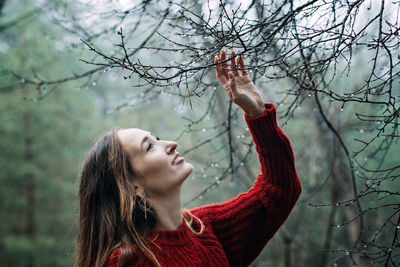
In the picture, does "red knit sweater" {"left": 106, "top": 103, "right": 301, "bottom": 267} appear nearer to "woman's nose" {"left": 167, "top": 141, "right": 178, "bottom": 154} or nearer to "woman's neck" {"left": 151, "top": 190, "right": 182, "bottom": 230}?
"woman's neck" {"left": 151, "top": 190, "right": 182, "bottom": 230}

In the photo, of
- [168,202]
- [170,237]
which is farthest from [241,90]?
[170,237]

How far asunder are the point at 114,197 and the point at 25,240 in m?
7.98

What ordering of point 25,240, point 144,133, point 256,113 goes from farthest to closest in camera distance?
point 25,240 → point 144,133 → point 256,113

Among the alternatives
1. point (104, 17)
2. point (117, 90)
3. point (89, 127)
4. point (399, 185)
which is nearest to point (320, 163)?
point (399, 185)

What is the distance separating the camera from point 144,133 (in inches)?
75.3

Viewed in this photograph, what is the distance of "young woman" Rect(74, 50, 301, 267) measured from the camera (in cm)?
176

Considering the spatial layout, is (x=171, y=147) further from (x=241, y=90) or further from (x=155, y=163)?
(x=241, y=90)

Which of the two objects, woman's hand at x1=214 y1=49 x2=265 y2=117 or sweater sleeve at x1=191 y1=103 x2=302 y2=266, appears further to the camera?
A: sweater sleeve at x1=191 y1=103 x2=302 y2=266

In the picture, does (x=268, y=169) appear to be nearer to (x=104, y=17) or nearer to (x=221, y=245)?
(x=221, y=245)

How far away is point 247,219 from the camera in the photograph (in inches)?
77.0

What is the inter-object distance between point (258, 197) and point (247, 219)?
0.44ft

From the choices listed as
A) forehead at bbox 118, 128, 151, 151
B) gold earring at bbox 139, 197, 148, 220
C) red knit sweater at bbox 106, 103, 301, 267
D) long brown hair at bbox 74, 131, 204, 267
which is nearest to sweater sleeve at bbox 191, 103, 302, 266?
red knit sweater at bbox 106, 103, 301, 267

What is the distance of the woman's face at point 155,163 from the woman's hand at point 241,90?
0.39 metres

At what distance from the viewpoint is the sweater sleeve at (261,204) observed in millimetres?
1813
